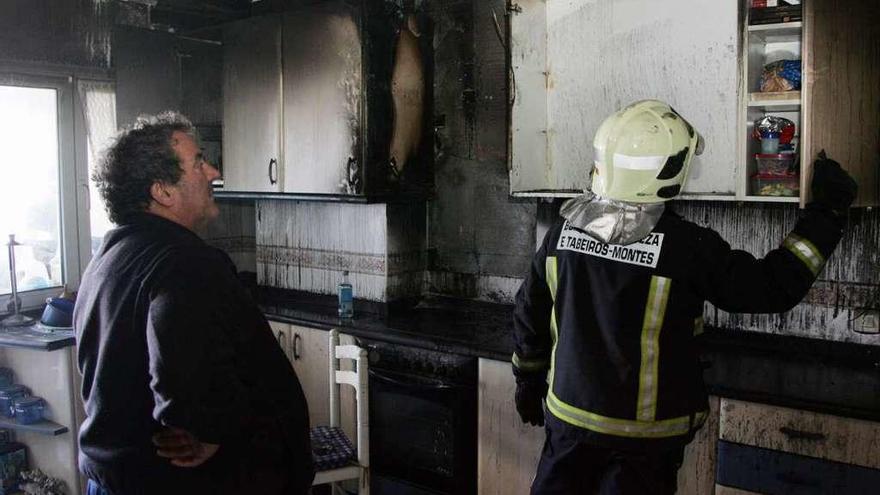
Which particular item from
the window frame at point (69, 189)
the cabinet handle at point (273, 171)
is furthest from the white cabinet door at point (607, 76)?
the window frame at point (69, 189)

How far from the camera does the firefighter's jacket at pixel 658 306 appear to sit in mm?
1782

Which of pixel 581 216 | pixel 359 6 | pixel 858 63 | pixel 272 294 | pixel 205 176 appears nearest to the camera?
pixel 205 176

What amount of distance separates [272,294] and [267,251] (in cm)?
29

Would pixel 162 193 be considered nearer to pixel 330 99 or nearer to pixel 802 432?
pixel 330 99

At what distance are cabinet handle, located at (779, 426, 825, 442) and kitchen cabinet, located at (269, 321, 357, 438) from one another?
5.72ft

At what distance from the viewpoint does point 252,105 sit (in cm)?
355

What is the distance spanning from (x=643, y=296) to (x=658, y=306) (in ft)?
0.15

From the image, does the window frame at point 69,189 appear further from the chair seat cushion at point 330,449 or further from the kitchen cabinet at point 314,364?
the chair seat cushion at point 330,449

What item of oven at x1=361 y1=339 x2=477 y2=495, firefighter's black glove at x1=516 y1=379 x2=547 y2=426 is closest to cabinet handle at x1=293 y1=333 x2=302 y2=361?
oven at x1=361 y1=339 x2=477 y2=495

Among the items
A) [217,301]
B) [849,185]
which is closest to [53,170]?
[217,301]

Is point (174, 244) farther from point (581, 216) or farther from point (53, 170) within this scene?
point (53, 170)

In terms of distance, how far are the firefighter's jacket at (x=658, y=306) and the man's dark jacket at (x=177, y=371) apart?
760mm

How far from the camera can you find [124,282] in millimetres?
1562

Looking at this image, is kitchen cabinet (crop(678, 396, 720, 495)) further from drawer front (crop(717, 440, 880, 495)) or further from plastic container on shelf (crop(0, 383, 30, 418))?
plastic container on shelf (crop(0, 383, 30, 418))
